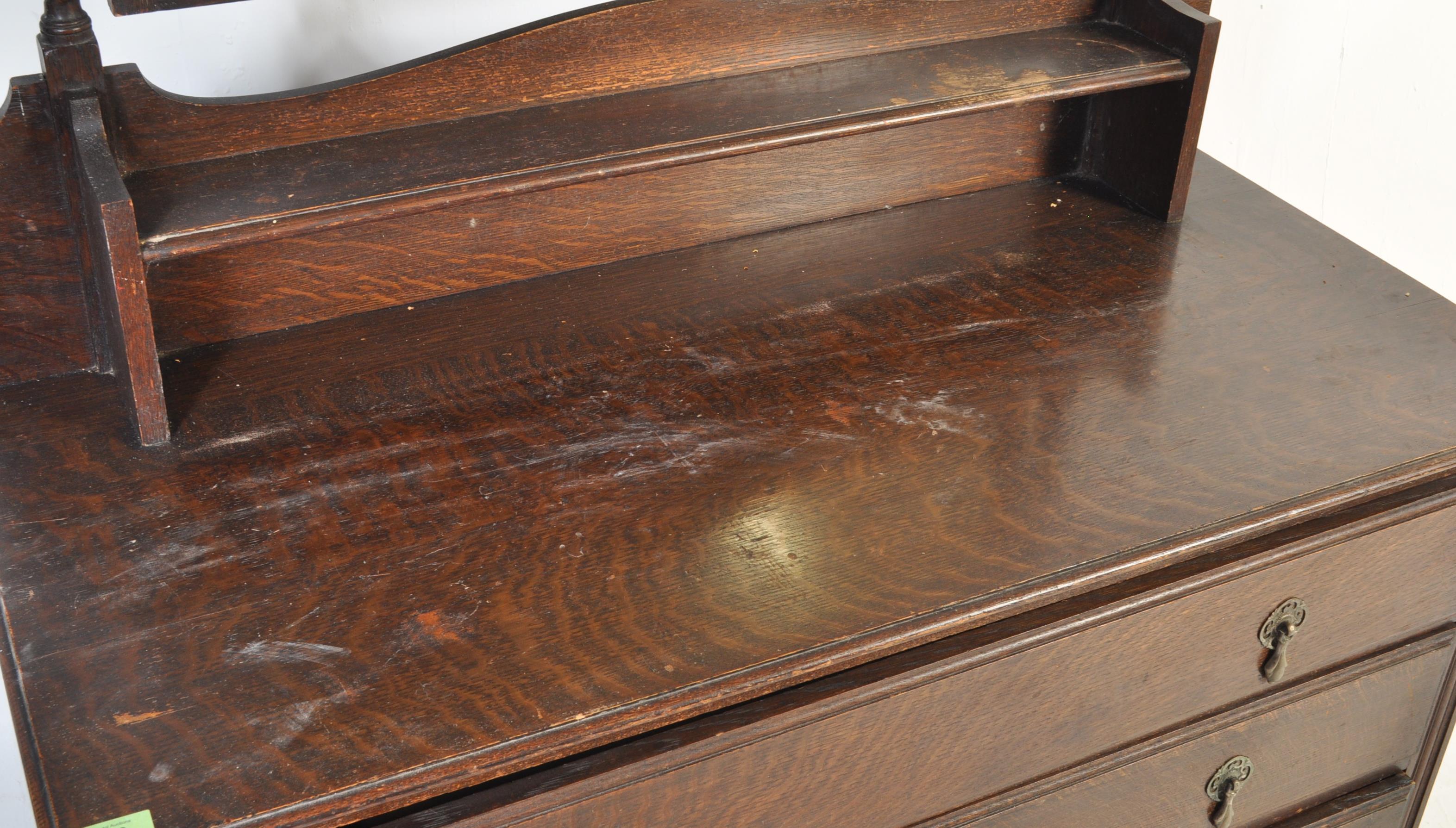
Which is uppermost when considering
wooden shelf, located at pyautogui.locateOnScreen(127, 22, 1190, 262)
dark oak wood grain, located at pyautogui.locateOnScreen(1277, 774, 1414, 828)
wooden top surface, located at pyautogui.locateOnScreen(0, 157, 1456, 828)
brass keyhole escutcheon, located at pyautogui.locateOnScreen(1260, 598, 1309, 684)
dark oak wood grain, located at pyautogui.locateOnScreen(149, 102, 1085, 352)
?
wooden shelf, located at pyautogui.locateOnScreen(127, 22, 1190, 262)

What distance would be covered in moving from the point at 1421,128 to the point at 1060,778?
1394 millimetres

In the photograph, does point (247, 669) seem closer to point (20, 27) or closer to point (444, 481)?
point (444, 481)

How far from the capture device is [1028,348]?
1.33 m

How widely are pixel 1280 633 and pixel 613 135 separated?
84cm

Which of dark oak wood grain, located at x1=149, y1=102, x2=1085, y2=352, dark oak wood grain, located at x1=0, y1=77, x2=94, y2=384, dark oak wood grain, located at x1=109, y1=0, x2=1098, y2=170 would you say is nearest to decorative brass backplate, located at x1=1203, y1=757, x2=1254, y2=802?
dark oak wood grain, located at x1=149, y1=102, x2=1085, y2=352

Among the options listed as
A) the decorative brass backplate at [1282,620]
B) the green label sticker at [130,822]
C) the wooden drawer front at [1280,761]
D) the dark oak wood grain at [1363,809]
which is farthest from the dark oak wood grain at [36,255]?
the dark oak wood grain at [1363,809]

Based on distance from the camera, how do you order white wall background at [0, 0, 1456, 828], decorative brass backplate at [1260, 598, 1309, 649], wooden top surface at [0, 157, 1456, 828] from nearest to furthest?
1. wooden top surface at [0, 157, 1456, 828]
2. decorative brass backplate at [1260, 598, 1309, 649]
3. white wall background at [0, 0, 1456, 828]

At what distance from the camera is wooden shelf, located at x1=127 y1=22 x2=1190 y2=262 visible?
3.89 ft

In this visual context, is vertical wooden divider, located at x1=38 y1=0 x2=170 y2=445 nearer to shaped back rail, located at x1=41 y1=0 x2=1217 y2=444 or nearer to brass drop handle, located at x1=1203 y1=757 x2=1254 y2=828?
shaped back rail, located at x1=41 y1=0 x2=1217 y2=444

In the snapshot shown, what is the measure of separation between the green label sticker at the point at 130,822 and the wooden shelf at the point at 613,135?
52 centimetres

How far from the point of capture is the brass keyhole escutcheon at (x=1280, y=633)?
1.23 m

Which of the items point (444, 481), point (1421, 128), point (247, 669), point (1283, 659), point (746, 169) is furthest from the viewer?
point (1421, 128)

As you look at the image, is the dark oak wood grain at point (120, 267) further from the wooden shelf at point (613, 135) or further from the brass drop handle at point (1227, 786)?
the brass drop handle at point (1227, 786)

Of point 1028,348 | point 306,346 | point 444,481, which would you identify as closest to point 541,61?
point 306,346
